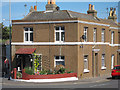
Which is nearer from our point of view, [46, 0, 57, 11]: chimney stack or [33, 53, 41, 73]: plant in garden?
[33, 53, 41, 73]: plant in garden

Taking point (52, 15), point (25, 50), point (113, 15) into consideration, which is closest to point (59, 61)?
point (25, 50)

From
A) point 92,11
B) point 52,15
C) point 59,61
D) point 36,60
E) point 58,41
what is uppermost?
point 92,11

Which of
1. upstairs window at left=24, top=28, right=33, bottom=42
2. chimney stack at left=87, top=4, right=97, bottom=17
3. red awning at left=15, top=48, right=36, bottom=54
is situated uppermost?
chimney stack at left=87, top=4, right=97, bottom=17

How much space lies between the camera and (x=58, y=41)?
3353cm

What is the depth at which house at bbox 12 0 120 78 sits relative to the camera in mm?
32938

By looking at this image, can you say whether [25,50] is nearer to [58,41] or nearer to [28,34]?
[28,34]

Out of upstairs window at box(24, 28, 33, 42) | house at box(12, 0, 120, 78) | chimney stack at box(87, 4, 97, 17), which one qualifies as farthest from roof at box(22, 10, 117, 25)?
chimney stack at box(87, 4, 97, 17)

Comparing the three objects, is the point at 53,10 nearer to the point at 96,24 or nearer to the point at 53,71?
the point at 96,24

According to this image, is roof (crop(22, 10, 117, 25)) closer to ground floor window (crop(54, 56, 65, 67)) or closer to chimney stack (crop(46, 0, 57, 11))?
chimney stack (crop(46, 0, 57, 11))

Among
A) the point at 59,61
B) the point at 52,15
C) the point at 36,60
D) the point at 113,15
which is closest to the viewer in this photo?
the point at 36,60

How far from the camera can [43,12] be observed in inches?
1425

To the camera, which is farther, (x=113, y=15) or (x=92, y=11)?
(x=113, y=15)

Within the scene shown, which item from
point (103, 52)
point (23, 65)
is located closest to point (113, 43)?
point (103, 52)

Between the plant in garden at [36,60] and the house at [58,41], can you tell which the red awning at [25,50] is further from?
the plant in garden at [36,60]
